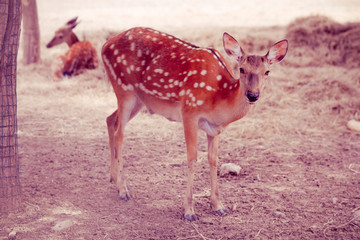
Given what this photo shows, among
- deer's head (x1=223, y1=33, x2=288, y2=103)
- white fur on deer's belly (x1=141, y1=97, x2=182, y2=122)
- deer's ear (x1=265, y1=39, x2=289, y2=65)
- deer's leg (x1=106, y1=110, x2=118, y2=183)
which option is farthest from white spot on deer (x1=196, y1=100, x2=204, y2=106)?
deer's leg (x1=106, y1=110, x2=118, y2=183)

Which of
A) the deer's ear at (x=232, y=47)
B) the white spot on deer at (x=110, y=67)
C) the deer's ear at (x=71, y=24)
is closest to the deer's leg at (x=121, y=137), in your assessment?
the white spot on deer at (x=110, y=67)

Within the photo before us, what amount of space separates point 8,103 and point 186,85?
1592 mm

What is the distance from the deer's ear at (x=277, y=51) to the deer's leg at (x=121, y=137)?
1.45 meters

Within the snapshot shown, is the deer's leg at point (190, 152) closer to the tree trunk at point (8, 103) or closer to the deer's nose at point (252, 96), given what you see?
the deer's nose at point (252, 96)

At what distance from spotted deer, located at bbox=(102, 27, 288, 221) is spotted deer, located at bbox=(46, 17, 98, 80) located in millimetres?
4778

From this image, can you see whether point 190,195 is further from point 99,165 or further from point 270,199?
point 99,165

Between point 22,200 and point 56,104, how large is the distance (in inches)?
144

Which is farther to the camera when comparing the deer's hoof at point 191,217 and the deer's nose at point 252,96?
the deer's hoof at point 191,217

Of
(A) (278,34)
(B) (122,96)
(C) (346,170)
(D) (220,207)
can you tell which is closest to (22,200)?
(B) (122,96)

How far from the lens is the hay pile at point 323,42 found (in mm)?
9383

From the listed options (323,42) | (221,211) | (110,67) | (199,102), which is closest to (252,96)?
(199,102)

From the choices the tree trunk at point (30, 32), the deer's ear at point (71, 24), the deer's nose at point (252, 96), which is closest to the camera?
the deer's nose at point (252, 96)

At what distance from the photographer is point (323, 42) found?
9.90 metres

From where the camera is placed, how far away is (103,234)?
3.67 metres
